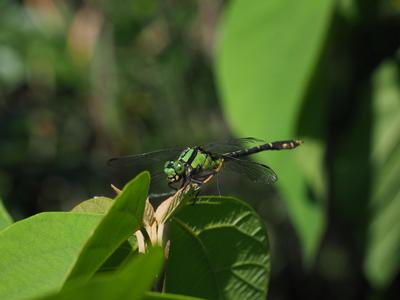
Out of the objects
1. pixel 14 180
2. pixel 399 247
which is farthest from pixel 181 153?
pixel 14 180

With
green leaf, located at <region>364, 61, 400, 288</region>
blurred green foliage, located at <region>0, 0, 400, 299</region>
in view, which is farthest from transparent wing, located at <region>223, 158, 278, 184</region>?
blurred green foliage, located at <region>0, 0, 400, 299</region>

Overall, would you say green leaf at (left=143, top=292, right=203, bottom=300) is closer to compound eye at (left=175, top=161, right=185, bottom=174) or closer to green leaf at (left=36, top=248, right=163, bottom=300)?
green leaf at (left=36, top=248, right=163, bottom=300)

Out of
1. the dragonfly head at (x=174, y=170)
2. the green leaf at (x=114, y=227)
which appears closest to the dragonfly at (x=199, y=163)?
the dragonfly head at (x=174, y=170)

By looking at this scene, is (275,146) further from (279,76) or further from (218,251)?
(218,251)

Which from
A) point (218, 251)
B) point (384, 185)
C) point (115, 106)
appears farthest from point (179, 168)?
point (115, 106)

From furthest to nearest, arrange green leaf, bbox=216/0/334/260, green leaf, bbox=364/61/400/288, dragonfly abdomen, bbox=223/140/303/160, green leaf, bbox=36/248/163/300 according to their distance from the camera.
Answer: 1. green leaf, bbox=364/61/400/288
2. green leaf, bbox=216/0/334/260
3. dragonfly abdomen, bbox=223/140/303/160
4. green leaf, bbox=36/248/163/300

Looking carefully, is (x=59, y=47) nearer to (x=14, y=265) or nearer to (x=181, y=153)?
(x=181, y=153)
